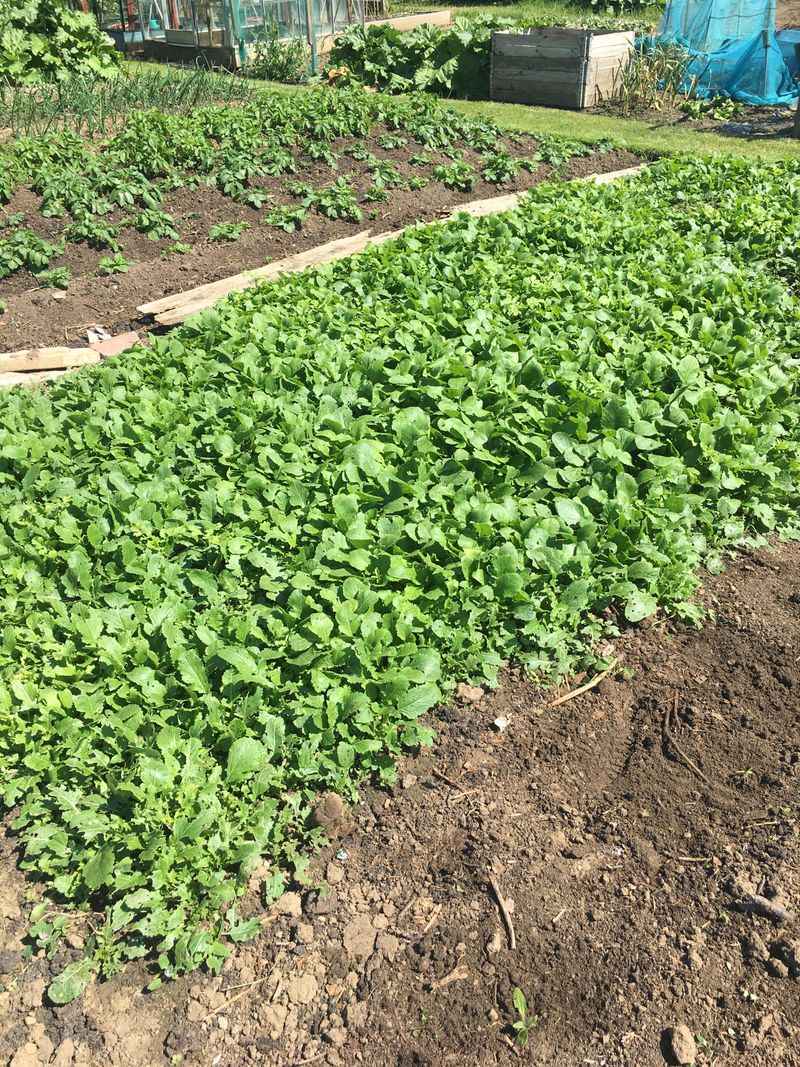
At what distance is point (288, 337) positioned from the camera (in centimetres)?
537

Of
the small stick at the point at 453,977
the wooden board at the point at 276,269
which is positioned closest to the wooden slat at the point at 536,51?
the wooden board at the point at 276,269

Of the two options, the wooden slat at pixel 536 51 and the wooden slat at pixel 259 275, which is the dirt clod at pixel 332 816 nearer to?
the wooden slat at pixel 259 275

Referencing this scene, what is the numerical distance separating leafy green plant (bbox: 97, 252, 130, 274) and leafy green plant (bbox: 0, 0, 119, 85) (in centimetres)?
608

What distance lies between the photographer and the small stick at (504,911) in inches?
104

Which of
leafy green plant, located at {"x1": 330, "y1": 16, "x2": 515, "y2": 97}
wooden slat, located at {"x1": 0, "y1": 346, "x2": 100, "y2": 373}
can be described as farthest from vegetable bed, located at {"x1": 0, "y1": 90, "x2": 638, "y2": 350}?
leafy green plant, located at {"x1": 330, "y1": 16, "x2": 515, "y2": 97}

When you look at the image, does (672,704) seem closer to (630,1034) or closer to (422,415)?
(630,1034)

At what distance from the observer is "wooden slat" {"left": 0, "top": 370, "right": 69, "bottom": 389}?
586 centimetres

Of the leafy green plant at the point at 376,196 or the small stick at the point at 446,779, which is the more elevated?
the leafy green plant at the point at 376,196

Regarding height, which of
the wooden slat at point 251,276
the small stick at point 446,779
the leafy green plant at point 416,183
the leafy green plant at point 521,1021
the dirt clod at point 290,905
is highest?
the leafy green plant at point 416,183

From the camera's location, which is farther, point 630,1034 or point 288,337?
point 288,337

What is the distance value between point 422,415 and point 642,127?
383 inches

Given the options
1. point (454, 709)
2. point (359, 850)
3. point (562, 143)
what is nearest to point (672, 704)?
point (454, 709)

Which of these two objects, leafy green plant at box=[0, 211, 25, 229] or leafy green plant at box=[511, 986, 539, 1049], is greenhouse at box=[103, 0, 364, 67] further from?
leafy green plant at box=[511, 986, 539, 1049]

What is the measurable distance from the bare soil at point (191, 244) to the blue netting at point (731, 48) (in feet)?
18.2
